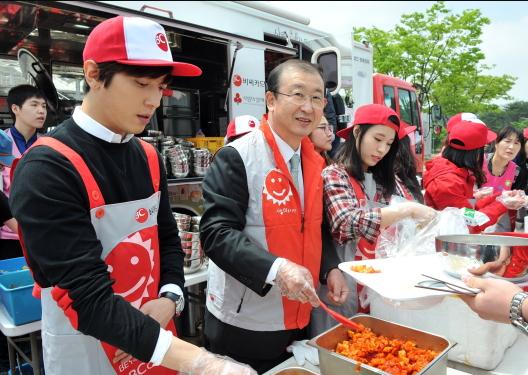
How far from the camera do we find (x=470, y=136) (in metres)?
2.92

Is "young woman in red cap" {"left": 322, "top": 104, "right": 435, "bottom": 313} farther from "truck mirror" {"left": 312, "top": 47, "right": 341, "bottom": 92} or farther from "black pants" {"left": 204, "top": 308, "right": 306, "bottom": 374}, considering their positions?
"truck mirror" {"left": 312, "top": 47, "right": 341, "bottom": 92}

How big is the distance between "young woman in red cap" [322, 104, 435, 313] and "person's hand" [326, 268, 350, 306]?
203 mm

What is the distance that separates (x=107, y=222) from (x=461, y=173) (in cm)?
259

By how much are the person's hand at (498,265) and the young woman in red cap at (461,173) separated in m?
1.76

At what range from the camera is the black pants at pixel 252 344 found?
5.46 feet

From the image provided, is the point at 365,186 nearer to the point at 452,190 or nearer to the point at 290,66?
the point at 290,66

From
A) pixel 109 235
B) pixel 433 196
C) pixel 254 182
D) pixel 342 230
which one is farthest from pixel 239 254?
pixel 433 196

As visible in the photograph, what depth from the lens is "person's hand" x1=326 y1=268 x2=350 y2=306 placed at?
68.6 inches

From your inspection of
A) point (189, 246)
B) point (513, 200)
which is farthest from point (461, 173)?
point (189, 246)

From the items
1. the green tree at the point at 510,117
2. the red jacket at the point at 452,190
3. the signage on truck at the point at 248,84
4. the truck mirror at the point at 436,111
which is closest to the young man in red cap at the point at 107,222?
the red jacket at the point at 452,190

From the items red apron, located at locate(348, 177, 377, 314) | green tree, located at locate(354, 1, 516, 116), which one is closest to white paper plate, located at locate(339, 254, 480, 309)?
red apron, located at locate(348, 177, 377, 314)

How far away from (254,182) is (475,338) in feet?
3.46

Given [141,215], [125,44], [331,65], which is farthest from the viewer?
[331,65]

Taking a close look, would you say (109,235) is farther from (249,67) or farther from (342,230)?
(249,67)
